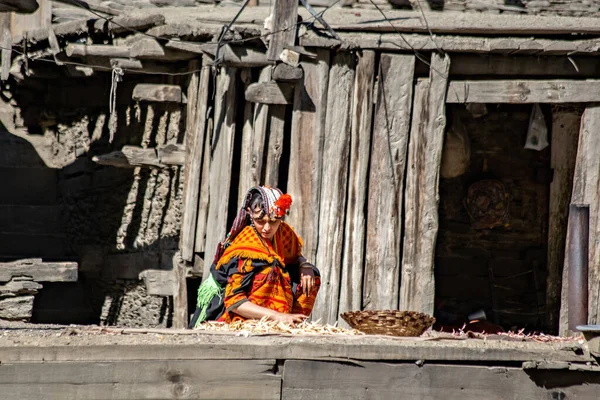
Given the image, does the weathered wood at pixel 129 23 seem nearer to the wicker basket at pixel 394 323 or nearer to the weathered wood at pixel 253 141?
the weathered wood at pixel 253 141

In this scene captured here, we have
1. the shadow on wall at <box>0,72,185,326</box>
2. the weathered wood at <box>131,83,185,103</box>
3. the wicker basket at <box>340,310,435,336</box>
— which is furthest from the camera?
the shadow on wall at <box>0,72,185,326</box>

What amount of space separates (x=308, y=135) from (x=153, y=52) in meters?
1.48

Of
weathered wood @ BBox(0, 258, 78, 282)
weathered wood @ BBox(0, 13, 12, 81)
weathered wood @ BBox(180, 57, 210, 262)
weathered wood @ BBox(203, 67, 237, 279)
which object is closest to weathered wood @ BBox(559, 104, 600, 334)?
weathered wood @ BBox(203, 67, 237, 279)

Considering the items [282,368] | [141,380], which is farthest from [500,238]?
[141,380]

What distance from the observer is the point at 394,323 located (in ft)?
20.2

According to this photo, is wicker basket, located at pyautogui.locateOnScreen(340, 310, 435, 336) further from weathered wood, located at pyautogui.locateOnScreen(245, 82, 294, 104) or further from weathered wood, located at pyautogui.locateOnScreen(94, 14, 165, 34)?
weathered wood, located at pyautogui.locateOnScreen(94, 14, 165, 34)

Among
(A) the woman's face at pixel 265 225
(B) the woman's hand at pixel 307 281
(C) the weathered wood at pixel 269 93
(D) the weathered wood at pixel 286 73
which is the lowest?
(B) the woman's hand at pixel 307 281

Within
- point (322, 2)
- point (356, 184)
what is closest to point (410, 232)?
point (356, 184)

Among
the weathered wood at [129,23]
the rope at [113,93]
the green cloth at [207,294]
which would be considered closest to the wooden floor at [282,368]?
the green cloth at [207,294]

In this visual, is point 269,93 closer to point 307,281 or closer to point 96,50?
point 96,50

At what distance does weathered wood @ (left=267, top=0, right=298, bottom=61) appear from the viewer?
8812 millimetres

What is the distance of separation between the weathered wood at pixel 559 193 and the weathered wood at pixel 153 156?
318 centimetres

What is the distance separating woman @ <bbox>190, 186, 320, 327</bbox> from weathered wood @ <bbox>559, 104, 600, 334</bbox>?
107 inches

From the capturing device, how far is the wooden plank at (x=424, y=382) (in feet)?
17.1
